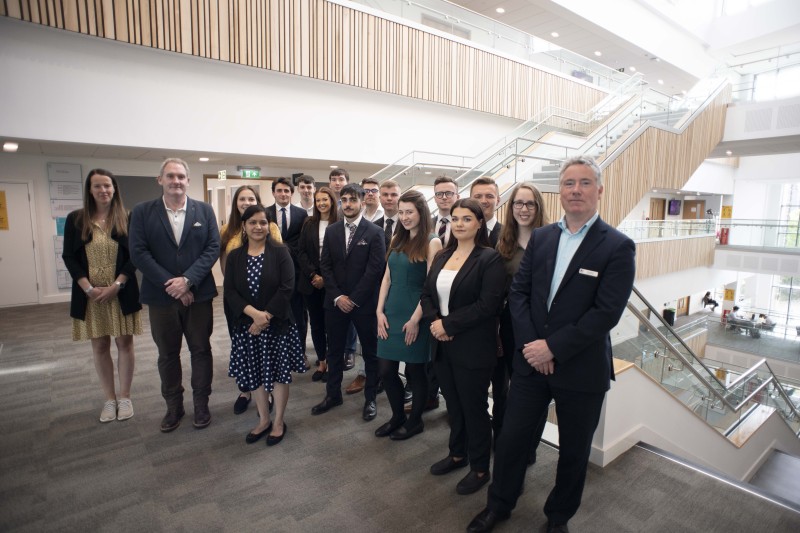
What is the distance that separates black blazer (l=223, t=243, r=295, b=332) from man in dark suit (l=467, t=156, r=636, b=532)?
1582 millimetres

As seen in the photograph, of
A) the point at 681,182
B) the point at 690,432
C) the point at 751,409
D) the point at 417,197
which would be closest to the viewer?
the point at 417,197

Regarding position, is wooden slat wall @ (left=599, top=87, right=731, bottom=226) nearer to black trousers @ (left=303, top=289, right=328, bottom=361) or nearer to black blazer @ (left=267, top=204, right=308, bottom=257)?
black blazer @ (left=267, top=204, right=308, bottom=257)

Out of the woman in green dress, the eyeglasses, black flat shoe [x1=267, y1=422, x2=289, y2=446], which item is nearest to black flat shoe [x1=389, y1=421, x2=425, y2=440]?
the woman in green dress

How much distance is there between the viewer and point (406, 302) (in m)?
2.88

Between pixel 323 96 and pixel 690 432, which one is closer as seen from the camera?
pixel 690 432

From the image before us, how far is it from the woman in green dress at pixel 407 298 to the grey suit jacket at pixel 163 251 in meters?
1.36

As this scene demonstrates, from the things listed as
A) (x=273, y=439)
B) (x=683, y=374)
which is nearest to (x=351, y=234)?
(x=273, y=439)

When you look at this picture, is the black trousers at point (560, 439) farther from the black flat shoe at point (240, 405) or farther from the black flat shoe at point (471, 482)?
the black flat shoe at point (240, 405)

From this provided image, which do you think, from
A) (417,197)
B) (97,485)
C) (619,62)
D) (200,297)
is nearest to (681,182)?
(619,62)

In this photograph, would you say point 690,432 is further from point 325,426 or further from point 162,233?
point 162,233

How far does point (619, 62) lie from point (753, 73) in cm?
444

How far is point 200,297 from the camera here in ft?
10.4

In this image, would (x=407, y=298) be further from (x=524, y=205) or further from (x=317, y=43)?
(x=317, y=43)

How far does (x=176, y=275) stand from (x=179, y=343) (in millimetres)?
537
